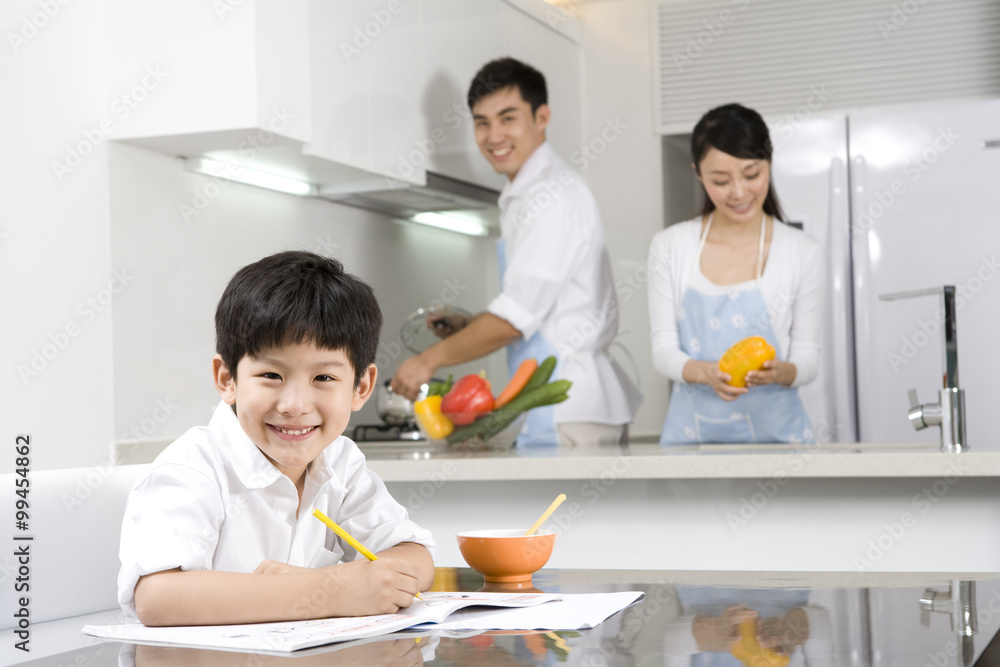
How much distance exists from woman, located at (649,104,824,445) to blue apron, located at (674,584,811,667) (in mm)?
1302

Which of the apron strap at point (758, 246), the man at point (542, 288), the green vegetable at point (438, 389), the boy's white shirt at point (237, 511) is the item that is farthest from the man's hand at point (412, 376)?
the boy's white shirt at point (237, 511)

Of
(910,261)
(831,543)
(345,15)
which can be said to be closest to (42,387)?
(345,15)

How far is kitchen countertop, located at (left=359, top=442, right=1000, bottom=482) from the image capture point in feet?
4.81

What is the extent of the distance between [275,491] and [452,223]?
7.84 ft

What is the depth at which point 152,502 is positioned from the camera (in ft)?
2.53

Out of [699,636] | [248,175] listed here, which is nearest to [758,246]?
[248,175]

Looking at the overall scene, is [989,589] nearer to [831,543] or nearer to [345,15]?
[831,543]

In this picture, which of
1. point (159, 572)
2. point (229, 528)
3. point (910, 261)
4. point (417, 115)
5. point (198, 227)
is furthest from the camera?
point (910, 261)

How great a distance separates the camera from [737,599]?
2.49 ft

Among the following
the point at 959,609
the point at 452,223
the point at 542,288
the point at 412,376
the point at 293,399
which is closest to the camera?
the point at 959,609

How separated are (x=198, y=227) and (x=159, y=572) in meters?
1.56

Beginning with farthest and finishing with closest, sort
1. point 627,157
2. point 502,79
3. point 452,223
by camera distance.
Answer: point 627,157 → point 452,223 → point 502,79

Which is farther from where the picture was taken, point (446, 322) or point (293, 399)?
point (446, 322)

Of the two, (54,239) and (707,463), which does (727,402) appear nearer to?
(707,463)
